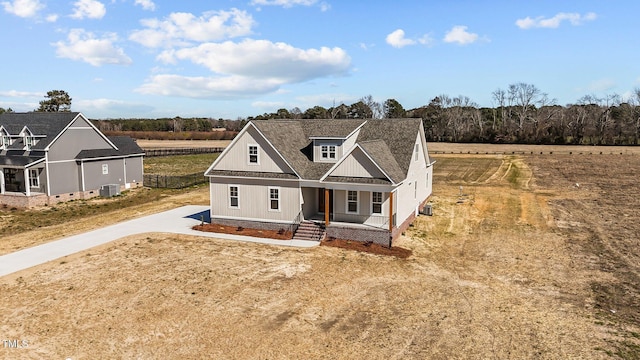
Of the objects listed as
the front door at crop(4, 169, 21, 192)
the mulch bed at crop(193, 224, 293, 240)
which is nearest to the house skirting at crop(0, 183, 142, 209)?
the front door at crop(4, 169, 21, 192)

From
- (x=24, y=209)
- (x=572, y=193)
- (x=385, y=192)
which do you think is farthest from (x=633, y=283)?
(x=24, y=209)

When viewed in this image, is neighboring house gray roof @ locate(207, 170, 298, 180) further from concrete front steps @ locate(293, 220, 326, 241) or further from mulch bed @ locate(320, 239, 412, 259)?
mulch bed @ locate(320, 239, 412, 259)

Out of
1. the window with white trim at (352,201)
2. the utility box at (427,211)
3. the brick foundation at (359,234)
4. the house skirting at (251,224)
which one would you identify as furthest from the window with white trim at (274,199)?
the utility box at (427,211)

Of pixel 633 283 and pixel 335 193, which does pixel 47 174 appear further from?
pixel 633 283

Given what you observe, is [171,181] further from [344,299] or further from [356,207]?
[344,299]

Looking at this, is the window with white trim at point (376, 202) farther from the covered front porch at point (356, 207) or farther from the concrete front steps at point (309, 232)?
the concrete front steps at point (309, 232)

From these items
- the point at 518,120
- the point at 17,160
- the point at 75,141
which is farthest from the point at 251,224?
the point at 518,120
